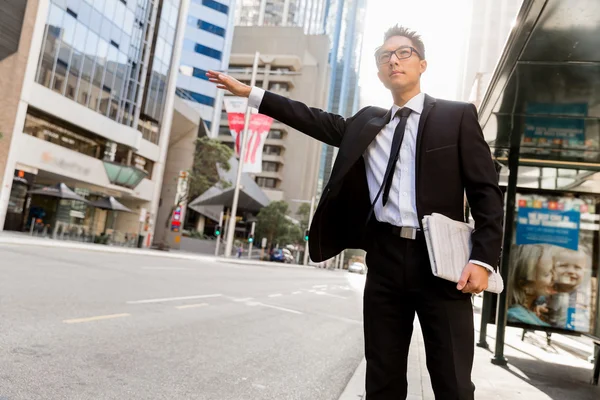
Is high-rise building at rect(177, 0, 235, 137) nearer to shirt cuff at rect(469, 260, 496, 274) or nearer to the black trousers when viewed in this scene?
the black trousers

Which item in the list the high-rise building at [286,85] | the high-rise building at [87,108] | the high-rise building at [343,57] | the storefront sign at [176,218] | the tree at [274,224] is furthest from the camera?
the high-rise building at [343,57]

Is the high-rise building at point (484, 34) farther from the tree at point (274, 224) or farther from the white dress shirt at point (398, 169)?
the white dress shirt at point (398, 169)

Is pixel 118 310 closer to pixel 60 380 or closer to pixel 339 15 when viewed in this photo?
pixel 60 380

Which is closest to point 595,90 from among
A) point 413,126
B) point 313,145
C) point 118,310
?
point 413,126

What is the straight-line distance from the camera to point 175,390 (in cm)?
407

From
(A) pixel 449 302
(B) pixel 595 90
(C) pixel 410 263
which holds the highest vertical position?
(B) pixel 595 90

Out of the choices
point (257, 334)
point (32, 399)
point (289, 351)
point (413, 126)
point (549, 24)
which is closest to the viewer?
point (413, 126)

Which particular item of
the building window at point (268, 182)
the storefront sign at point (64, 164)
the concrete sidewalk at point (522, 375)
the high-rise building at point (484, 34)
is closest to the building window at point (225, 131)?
the building window at point (268, 182)

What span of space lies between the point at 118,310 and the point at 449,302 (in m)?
6.42

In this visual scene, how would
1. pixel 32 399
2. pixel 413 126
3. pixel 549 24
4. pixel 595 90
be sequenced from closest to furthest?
pixel 413 126 < pixel 32 399 < pixel 549 24 < pixel 595 90

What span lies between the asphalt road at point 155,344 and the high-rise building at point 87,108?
19865 mm

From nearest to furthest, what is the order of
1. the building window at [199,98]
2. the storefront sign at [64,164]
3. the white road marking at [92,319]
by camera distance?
the white road marking at [92,319], the storefront sign at [64,164], the building window at [199,98]

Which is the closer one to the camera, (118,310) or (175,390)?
(175,390)

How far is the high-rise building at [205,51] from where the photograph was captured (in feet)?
209
